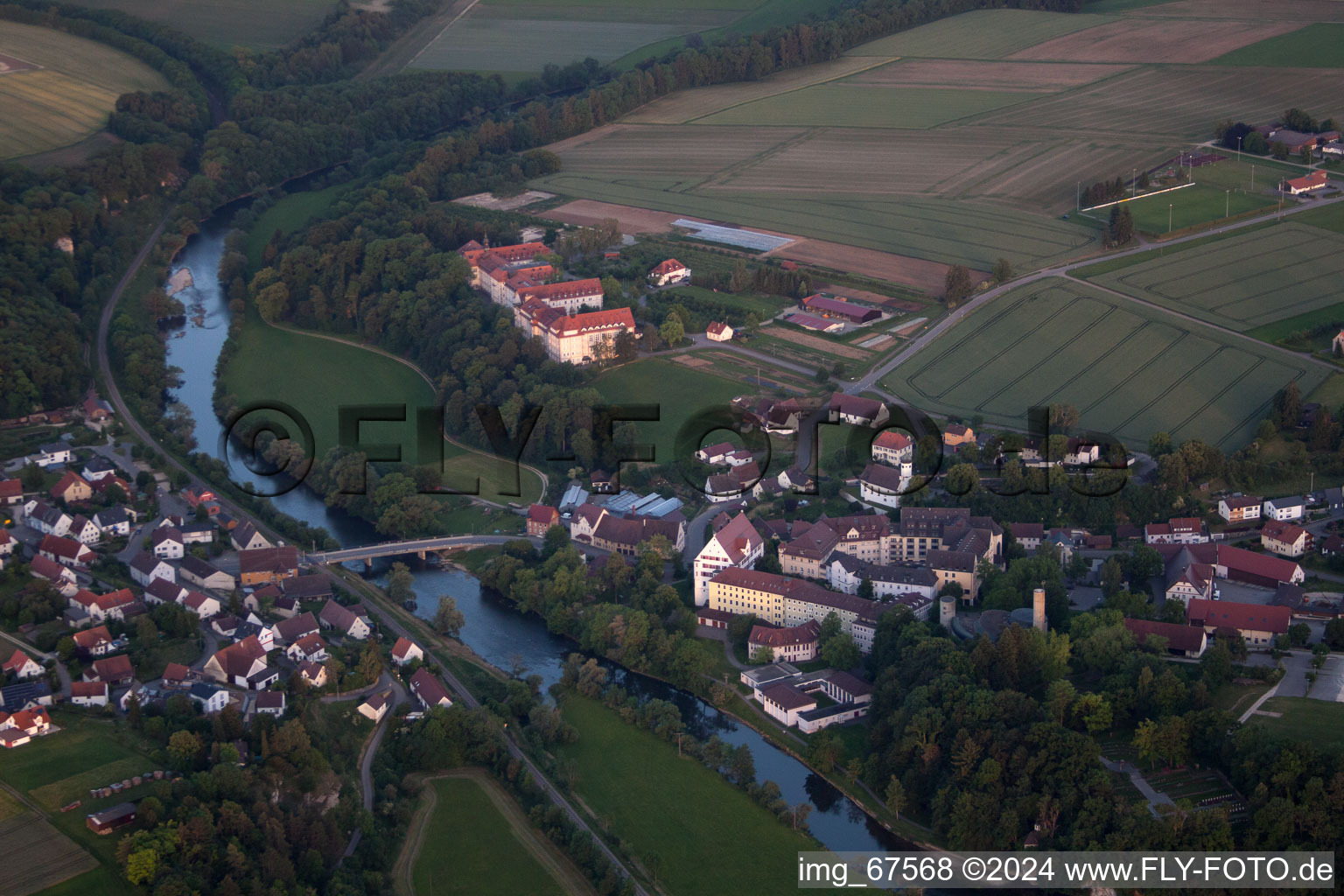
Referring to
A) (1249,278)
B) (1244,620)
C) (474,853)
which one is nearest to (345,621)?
(474,853)

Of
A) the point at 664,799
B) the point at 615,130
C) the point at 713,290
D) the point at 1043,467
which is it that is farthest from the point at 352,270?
the point at 664,799

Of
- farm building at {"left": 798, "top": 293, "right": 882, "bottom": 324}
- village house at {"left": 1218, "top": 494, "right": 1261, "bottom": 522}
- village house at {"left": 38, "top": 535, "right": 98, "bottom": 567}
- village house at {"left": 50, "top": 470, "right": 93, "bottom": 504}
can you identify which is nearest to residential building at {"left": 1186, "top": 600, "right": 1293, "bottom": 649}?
village house at {"left": 1218, "top": 494, "right": 1261, "bottom": 522}

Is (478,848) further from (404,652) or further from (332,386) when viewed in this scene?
(332,386)

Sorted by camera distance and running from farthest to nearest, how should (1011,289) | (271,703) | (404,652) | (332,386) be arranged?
(1011,289) → (332,386) → (404,652) → (271,703)

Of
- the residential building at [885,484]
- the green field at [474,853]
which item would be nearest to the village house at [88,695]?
the green field at [474,853]

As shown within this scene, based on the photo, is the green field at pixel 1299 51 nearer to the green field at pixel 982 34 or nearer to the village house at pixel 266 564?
the green field at pixel 982 34

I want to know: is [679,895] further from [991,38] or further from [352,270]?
[991,38]

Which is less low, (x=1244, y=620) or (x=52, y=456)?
(x=52, y=456)
